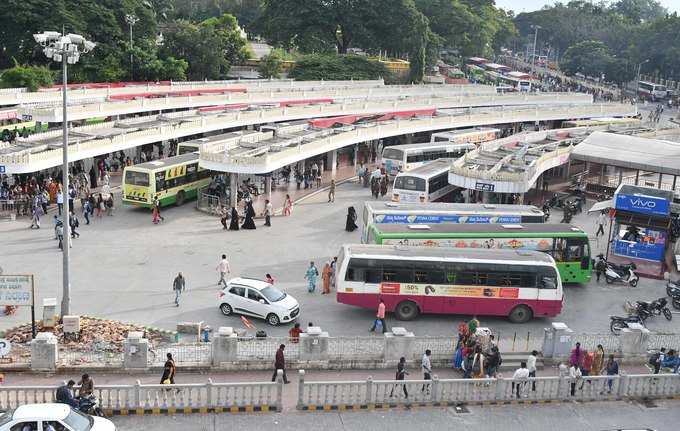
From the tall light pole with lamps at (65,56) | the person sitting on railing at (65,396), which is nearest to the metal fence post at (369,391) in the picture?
the person sitting on railing at (65,396)

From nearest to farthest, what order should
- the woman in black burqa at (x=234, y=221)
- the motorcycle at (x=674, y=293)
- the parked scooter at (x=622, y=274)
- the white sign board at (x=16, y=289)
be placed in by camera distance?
1. the white sign board at (x=16, y=289)
2. the motorcycle at (x=674, y=293)
3. the parked scooter at (x=622, y=274)
4. the woman in black burqa at (x=234, y=221)

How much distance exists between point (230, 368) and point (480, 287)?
775 centimetres

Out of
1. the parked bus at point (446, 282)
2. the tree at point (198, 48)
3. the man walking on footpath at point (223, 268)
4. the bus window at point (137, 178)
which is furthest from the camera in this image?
the tree at point (198, 48)

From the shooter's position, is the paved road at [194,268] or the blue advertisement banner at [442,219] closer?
the paved road at [194,268]

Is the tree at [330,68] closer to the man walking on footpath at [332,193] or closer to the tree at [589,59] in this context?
the man walking on footpath at [332,193]

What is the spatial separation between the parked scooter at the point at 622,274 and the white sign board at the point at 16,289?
18.4 m

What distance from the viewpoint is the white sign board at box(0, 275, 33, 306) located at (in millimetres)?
19250

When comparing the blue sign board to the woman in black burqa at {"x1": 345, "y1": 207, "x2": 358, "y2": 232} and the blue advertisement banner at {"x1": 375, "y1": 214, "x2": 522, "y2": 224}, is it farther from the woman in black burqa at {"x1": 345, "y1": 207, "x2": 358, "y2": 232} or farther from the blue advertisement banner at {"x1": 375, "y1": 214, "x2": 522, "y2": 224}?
the woman in black burqa at {"x1": 345, "y1": 207, "x2": 358, "y2": 232}

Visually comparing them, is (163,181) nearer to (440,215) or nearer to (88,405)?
(440,215)

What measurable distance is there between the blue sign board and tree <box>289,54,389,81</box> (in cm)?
4951

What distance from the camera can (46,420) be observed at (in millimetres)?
13609

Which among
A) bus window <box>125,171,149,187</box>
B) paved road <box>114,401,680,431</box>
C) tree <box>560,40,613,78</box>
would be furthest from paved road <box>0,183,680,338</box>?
tree <box>560,40,613,78</box>

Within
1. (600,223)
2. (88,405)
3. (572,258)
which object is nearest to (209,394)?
(88,405)

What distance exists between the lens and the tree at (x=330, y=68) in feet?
250
